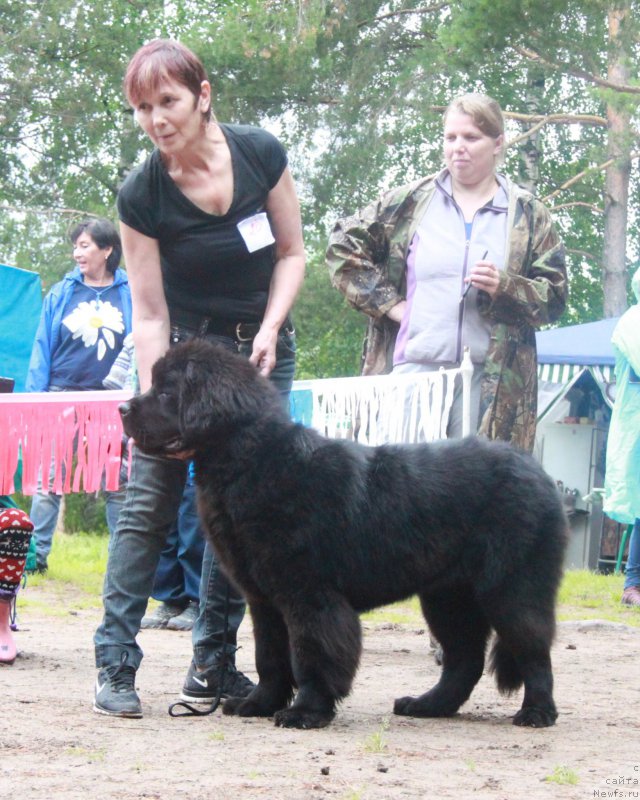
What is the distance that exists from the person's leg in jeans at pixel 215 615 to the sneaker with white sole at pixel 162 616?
219 centimetres

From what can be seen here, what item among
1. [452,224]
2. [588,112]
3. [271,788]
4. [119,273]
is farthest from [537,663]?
[588,112]

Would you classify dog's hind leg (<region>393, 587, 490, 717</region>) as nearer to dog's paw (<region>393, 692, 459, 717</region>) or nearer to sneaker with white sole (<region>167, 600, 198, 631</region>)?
dog's paw (<region>393, 692, 459, 717</region>)

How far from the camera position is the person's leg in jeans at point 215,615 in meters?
4.05

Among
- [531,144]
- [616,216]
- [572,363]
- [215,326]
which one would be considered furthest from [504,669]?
[616,216]

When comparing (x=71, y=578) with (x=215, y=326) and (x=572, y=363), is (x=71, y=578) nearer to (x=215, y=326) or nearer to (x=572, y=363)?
(x=215, y=326)

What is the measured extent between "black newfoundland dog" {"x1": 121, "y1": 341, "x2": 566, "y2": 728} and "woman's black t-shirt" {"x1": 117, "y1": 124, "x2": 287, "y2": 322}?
1.04 feet

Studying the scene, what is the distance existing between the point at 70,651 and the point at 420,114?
1321 centimetres

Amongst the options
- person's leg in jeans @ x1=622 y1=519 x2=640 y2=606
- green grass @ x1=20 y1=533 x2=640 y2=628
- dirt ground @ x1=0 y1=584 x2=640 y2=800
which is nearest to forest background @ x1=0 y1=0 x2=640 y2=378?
green grass @ x1=20 y1=533 x2=640 y2=628

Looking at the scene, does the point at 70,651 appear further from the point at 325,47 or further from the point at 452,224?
the point at 325,47

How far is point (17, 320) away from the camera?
18.7 ft

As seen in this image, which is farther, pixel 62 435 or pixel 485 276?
pixel 62 435

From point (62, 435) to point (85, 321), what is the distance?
1.67 metres

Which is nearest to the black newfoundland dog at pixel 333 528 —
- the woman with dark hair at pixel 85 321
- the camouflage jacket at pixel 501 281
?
the camouflage jacket at pixel 501 281

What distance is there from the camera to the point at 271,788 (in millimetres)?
2781
